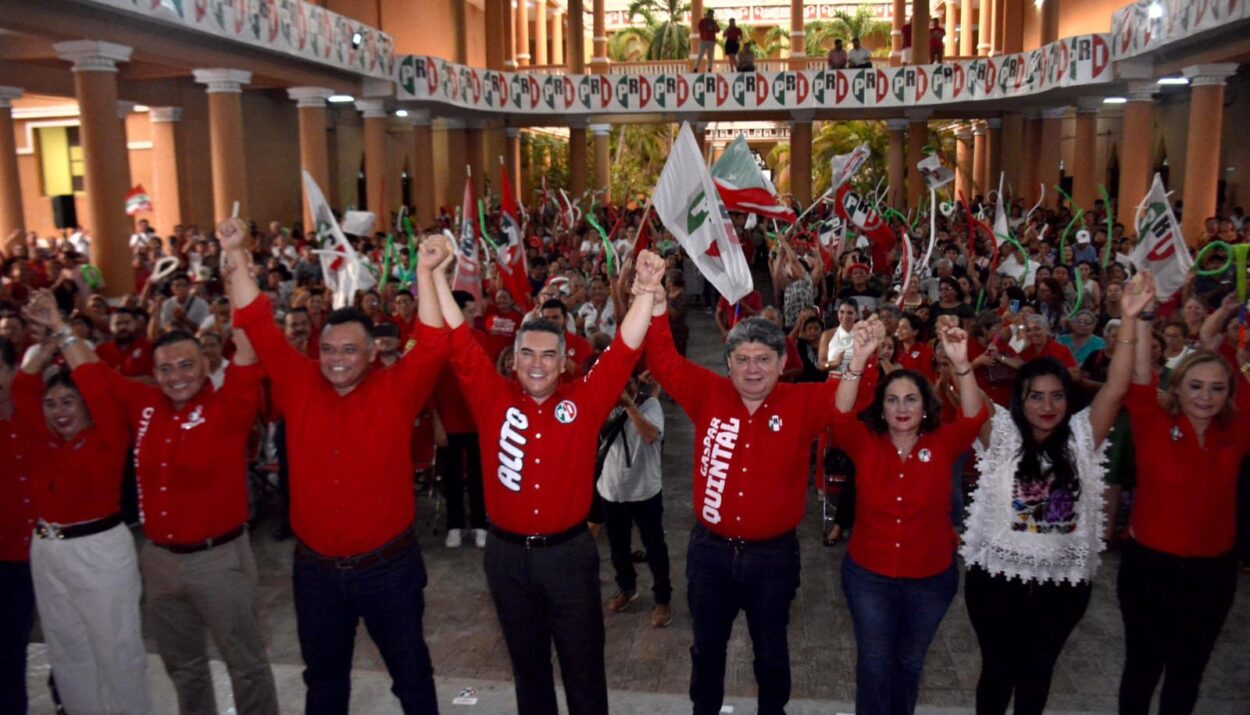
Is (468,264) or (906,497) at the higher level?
(468,264)

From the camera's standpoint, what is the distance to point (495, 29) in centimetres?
2862

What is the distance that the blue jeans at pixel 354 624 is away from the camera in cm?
368

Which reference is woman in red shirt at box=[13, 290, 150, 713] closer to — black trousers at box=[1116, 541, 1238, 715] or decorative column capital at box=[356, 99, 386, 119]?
black trousers at box=[1116, 541, 1238, 715]

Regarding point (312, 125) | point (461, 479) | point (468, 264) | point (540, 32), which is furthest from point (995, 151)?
point (461, 479)

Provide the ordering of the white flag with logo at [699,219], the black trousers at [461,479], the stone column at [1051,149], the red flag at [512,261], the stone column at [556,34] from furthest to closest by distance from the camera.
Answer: the stone column at [556,34]
the stone column at [1051,149]
the red flag at [512,261]
the black trousers at [461,479]
the white flag with logo at [699,219]

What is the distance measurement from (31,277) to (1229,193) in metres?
24.1

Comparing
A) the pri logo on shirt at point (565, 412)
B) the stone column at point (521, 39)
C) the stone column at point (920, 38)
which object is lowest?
the pri logo on shirt at point (565, 412)

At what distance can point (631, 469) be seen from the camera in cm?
552

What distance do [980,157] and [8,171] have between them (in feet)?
92.9

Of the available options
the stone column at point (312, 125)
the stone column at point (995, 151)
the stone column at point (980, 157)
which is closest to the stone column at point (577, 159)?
the stone column at point (312, 125)

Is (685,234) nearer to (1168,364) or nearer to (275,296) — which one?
(1168,364)

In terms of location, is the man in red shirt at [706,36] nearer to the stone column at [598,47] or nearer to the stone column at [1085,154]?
the stone column at [598,47]

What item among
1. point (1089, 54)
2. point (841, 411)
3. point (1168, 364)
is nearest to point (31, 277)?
point (841, 411)

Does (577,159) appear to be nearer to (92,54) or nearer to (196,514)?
(92,54)
